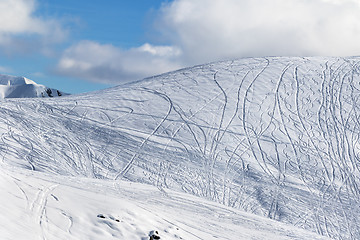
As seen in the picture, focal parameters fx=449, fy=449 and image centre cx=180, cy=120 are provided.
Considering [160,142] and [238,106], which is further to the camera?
[238,106]

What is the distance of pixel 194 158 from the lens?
58.7ft

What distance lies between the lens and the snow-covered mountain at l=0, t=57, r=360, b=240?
1027cm

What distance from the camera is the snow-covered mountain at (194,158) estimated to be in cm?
1027

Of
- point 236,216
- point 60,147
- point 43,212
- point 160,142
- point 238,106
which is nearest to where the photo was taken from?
point 43,212

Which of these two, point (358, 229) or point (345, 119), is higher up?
point (345, 119)

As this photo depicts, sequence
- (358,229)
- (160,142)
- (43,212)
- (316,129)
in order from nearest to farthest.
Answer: (43,212)
(358,229)
(160,142)
(316,129)

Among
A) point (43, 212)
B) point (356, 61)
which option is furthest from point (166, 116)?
point (356, 61)

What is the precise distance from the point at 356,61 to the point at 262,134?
14.1 meters

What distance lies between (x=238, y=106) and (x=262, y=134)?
9.95ft

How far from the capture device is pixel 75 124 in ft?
65.8

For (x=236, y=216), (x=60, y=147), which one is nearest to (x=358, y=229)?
(x=236, y=216)

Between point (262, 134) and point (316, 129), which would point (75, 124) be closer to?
point (262, 134)

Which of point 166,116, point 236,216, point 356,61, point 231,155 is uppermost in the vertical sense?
point 356,61

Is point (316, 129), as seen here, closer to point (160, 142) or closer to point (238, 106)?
point (238, 106)
